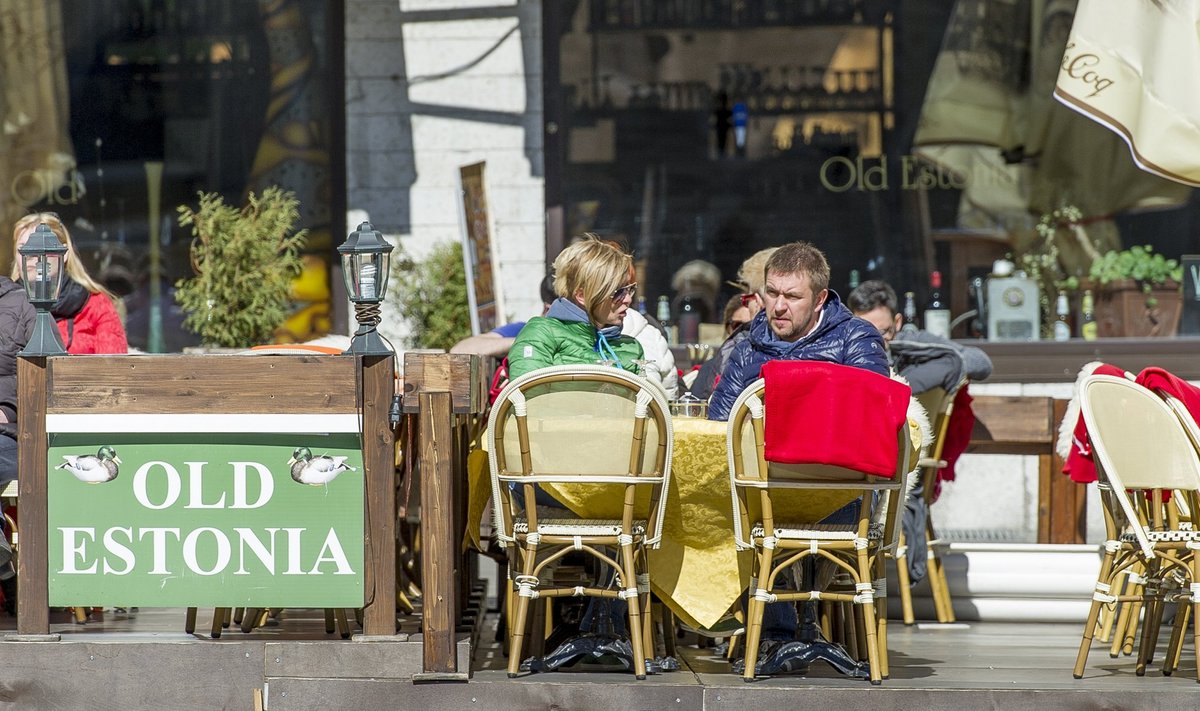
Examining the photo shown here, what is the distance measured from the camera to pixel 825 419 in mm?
4320

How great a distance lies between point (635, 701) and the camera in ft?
14.4

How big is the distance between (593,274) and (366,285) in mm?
786

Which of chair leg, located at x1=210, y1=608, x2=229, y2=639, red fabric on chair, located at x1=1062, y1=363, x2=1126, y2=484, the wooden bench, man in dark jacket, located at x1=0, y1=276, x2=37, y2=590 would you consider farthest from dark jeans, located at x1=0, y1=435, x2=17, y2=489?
the wooden bench

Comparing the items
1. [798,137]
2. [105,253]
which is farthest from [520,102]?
[105,253]

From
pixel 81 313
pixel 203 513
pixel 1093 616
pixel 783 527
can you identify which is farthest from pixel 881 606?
pixel 81 313

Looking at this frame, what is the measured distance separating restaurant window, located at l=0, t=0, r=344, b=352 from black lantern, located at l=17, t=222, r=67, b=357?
3837 mm

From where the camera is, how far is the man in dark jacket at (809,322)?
15.3 feet

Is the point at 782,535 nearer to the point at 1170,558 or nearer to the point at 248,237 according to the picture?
the point at 1170,558

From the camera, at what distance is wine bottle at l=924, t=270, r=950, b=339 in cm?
818

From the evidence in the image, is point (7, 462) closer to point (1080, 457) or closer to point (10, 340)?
point (10, 340)

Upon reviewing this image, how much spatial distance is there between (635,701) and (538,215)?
4.30 metres

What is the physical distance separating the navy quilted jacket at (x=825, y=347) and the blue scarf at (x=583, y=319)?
1.33ft

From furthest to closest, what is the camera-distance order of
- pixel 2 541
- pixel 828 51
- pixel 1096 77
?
pixel 828 51 < pixel 1096 77 < pixel 2 541

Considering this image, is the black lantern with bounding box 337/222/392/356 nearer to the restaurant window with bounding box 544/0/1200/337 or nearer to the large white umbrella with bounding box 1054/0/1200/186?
the restaurant window with bounding box 544/0/1200/337
